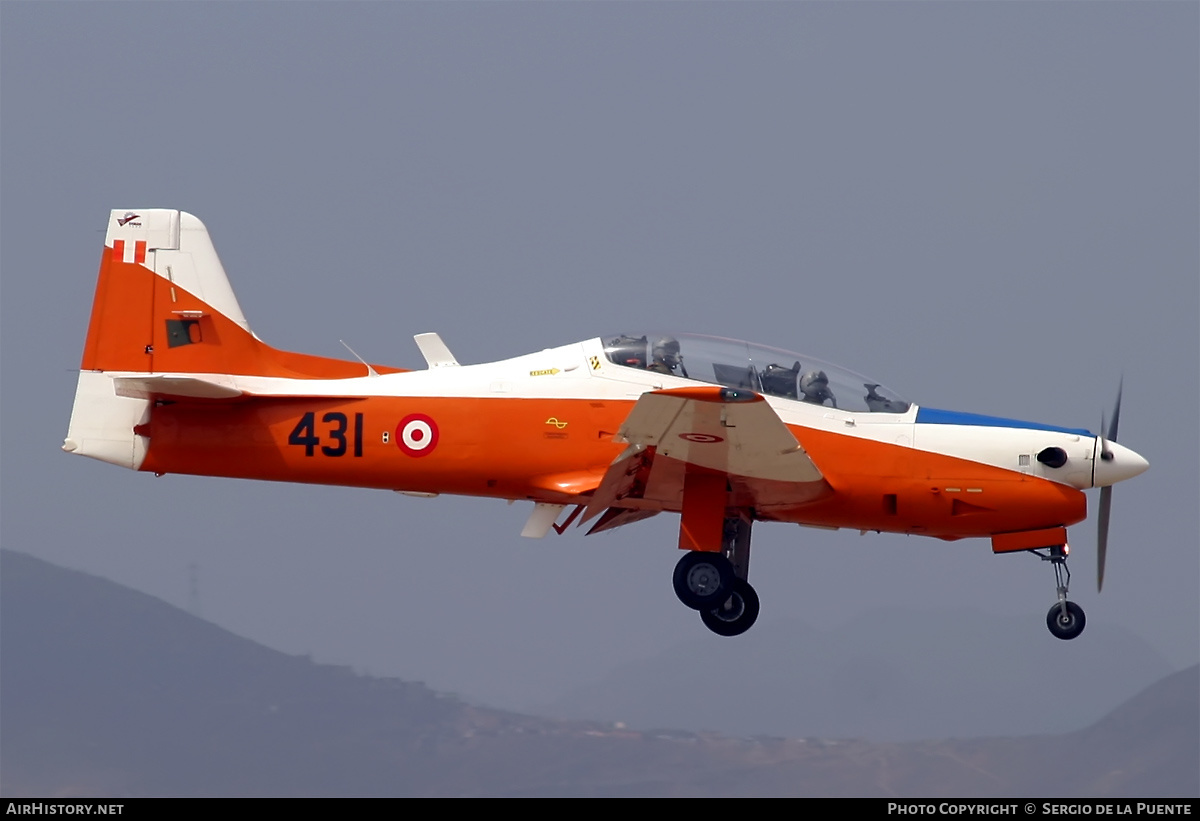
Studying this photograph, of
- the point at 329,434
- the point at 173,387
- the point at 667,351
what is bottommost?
the point at 329,434

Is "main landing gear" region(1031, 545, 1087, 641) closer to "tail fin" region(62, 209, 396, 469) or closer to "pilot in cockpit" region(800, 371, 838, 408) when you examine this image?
"pilot in cockpit" region(800, 371, 838, 408)

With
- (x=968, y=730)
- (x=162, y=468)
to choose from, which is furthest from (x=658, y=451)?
(x=968, y=730)

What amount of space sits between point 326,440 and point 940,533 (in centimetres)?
644

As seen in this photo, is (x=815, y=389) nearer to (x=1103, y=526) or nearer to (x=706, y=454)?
(x=706, y=454)

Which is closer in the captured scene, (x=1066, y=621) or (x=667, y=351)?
(x=667, y=351)

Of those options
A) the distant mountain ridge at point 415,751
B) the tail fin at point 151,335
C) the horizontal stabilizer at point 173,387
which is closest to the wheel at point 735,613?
the tail fin at point 151,335

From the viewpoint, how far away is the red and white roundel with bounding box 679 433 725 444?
14.5m

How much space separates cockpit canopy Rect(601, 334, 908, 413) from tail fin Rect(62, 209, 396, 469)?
9.19ft

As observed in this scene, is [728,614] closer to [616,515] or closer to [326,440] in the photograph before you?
[616,515]

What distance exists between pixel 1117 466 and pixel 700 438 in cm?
444

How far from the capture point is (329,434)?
15.8 m

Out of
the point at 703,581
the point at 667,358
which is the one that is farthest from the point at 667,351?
the point at 703,581

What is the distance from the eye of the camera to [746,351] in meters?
15.6

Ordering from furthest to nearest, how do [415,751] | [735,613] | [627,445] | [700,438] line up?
[415,751] < [735,613] < [627,445] < [700,438]
